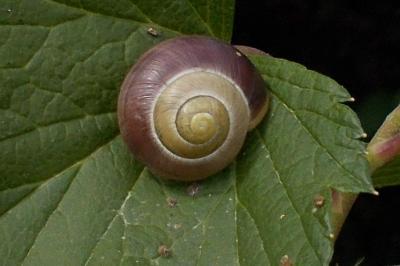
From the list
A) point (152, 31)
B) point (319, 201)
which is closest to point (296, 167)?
point (319, 201)

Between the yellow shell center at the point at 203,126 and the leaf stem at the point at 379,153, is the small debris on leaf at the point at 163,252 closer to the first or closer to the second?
the yellow shell center at the point at 203,126

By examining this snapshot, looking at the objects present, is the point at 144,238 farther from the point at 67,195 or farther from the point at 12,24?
the point at 12,24

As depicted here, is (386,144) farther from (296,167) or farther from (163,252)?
(163,252)

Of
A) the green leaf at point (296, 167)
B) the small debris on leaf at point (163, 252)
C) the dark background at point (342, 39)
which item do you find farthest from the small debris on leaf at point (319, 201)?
the dark background at point (342, 39)

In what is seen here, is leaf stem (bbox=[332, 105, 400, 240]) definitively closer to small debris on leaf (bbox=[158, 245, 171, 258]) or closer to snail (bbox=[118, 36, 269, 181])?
snail (bbox=[118, 36, 269, 181])

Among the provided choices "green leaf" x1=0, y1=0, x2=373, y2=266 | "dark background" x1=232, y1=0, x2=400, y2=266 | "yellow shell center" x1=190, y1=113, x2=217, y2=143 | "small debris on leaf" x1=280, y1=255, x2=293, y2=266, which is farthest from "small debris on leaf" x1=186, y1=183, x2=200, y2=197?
"dark background" x1=232, y1=0, x2=400, y2=266
